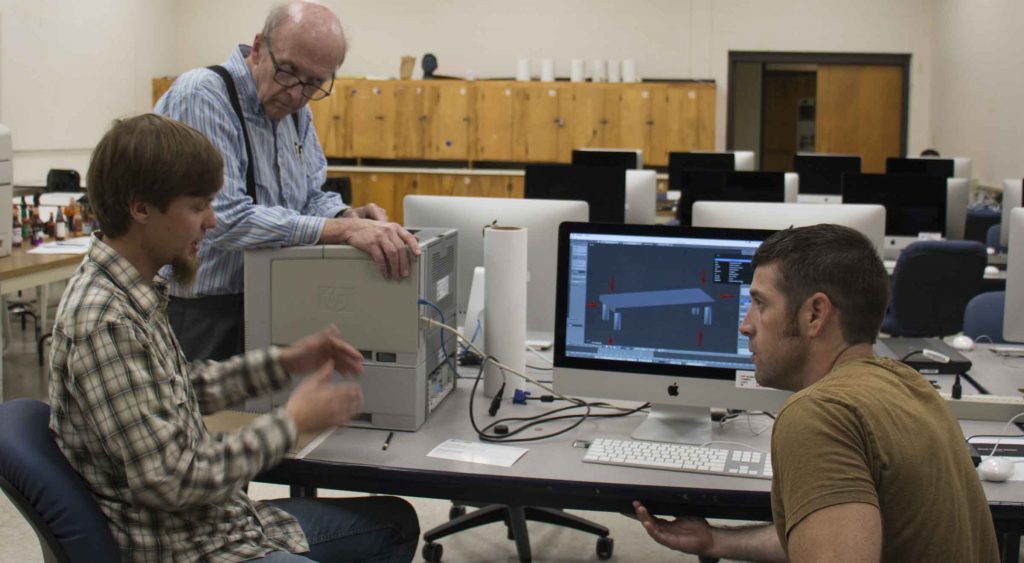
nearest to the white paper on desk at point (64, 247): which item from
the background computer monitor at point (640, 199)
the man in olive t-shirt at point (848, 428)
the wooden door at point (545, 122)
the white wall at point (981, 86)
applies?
the background computer monitor at point (640, 199)

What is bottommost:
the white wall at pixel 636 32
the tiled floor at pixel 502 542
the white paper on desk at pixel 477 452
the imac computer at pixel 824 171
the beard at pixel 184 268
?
the tiled floor at pixel 502 542

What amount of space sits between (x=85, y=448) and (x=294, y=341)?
65 centimetres

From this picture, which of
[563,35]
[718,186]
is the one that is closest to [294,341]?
[718,186]

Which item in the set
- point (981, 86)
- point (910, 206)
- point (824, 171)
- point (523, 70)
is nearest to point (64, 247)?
point (910, 206)

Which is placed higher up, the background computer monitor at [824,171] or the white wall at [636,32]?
the white wall at [636,32]

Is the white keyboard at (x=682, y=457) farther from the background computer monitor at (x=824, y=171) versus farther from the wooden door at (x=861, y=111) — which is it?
the wooden door at (x=861, y=111)

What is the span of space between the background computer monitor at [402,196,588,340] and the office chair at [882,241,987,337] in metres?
2.28

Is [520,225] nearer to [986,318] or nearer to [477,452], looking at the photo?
[477,452]

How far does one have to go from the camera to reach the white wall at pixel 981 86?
26.2 ft

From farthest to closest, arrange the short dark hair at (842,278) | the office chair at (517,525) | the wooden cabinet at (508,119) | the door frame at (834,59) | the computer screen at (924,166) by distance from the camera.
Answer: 1. the door frame at (834,59)
2. the wooden cabinet at (508,119)
3. the computer screen at (924,166)
4. the office chair at (517,525)
5. the short dark hair at (842,278)

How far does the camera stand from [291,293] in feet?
6.97

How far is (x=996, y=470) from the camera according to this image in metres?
1.89

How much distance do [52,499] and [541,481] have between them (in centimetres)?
83

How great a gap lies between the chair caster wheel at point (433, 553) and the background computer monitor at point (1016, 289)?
68.9 inches
